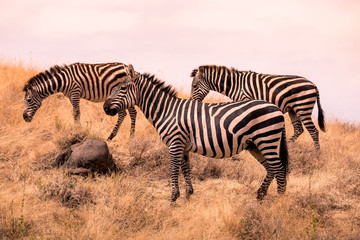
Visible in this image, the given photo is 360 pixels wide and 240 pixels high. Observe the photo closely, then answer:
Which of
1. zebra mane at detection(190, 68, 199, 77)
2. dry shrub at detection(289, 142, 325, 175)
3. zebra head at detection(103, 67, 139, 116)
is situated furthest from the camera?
zebra mane at detection(190, 68, 199, 77)

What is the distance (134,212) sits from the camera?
6.89 metres

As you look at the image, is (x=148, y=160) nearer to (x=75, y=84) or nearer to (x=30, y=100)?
(x=75, y=84)

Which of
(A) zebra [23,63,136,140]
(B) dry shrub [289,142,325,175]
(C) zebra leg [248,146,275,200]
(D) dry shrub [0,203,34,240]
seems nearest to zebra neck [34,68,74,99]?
(A) zebra [23,63,136,140]

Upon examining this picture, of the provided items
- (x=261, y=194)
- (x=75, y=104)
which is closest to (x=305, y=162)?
(x=261, y=194)

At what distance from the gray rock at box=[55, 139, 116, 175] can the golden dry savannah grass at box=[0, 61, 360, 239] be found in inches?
10.5

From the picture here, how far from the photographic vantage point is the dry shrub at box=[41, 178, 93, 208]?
744 cm

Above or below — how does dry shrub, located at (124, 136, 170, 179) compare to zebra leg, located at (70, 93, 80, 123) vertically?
below

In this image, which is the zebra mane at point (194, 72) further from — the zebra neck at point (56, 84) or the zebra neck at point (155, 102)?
the zebra neck at point (155, 102)

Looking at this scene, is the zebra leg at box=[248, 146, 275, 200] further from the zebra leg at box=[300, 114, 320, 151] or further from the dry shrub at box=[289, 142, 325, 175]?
the zebra leg at box=[300, 114, 320, 151]

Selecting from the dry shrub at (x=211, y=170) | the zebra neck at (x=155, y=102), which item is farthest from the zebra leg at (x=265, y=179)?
the dry shrub at (x=211, y=170)

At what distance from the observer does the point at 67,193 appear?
24.7ft

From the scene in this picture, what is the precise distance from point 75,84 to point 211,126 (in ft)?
20.0

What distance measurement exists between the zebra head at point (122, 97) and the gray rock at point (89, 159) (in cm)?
169

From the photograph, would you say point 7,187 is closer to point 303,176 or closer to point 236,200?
point 236,200
